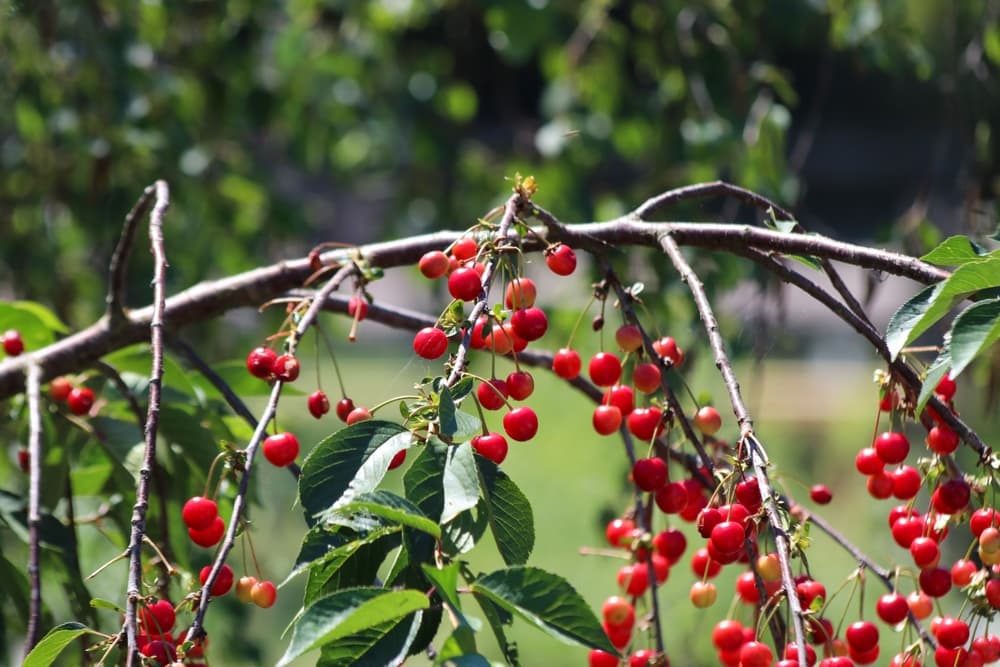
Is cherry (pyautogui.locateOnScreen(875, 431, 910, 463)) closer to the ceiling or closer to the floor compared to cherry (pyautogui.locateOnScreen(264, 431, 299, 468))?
closer to the ceiling

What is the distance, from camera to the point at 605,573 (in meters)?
3.83

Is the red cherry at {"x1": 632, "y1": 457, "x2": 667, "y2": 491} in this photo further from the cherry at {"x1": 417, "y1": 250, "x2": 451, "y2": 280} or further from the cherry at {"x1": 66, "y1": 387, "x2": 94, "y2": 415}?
the cherry at {"x1": 66, "y1": 387, "x2": 94, "y2": 415}

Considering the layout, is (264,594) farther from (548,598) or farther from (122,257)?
(122,257)

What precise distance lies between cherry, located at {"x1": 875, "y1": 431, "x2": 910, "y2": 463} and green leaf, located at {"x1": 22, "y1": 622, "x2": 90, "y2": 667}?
612 millimetres

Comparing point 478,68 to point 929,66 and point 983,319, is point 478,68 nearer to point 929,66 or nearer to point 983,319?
point 929,66

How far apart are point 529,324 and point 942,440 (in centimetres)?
30

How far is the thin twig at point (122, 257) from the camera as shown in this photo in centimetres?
104

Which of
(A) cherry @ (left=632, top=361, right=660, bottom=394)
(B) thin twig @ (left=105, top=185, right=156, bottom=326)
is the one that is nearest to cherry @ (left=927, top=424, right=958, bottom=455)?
(A) cherry @ (left=632, top=361, right=660, bottom=394)

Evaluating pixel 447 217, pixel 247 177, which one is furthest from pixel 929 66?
pixel 247 177

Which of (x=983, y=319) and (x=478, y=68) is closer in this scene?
(x=983, y=319)

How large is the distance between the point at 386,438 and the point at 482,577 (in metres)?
0.12

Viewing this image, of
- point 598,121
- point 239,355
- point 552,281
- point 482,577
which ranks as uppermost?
point 552,281

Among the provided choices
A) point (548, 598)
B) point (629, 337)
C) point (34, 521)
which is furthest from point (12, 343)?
point (548, 598)

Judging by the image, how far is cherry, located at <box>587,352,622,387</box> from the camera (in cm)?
91
